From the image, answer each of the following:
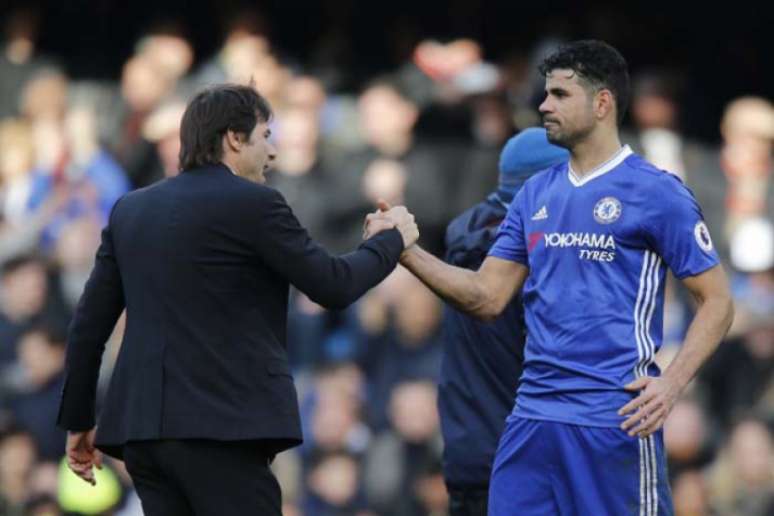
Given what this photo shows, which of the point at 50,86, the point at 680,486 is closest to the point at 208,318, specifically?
the point at 680,486

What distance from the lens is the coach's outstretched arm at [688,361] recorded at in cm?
571

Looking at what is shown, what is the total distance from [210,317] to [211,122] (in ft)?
1.92

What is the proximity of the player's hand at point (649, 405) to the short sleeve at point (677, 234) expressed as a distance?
0.34 metres

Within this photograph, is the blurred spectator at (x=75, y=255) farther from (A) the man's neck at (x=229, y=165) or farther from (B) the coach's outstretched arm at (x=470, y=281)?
(A) the man's neck at (x=229, y=165)

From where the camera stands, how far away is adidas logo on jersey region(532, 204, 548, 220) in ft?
19.8

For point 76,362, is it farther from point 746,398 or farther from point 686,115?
point 686,115

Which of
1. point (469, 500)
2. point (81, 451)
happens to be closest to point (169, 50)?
point (469, 500)

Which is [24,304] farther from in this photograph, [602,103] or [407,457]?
[602,103]

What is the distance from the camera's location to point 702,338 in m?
5.77

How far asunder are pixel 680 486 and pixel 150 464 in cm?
449

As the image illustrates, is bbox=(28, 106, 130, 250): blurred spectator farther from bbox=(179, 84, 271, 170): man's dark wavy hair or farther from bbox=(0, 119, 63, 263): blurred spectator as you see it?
bbox=(179, 84, 271, 170): man's dark wavy hair

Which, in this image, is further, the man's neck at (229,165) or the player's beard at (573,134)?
the player's beard at (573,134)

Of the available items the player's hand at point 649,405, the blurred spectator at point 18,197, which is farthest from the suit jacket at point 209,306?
the blurred spectator at point 18,197

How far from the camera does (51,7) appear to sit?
40.6 ft
